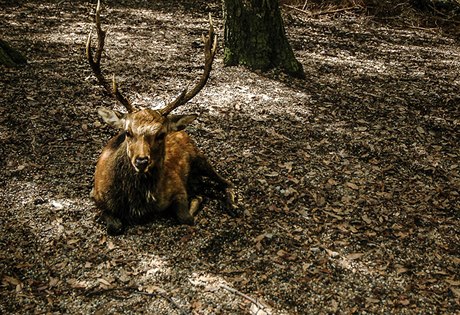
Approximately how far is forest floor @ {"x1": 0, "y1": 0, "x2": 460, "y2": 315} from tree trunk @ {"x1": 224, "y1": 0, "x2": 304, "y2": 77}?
28 cm

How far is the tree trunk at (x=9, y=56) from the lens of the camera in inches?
287

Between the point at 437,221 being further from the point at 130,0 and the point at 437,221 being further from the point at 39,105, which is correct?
the point at 130,0

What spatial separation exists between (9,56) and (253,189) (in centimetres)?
499

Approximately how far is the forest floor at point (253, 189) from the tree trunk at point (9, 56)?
0.54ft

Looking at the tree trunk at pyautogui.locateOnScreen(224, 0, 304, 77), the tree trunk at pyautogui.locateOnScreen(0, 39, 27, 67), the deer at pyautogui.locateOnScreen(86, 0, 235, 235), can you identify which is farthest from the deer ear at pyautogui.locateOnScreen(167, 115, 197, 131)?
the tree trunk at pyautogui.locateOnScreen(0, 39, 27, 67)

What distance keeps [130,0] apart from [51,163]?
337 inches

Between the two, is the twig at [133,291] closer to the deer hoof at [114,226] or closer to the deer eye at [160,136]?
the deer hoof at [114,226]

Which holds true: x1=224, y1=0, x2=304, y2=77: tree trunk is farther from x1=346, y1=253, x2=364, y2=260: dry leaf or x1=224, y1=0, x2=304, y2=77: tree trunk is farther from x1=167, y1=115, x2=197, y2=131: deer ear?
x1=346, y1=253, x2=364, y2=260: dry leaf

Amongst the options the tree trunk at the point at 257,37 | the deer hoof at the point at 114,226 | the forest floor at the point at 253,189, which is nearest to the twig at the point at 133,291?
the forest floor at the point at 253,189

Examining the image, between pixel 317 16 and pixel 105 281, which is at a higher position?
pixel 317 16

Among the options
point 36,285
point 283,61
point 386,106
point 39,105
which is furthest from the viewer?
point 283,61

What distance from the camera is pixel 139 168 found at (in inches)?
153

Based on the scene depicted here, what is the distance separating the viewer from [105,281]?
389 cm

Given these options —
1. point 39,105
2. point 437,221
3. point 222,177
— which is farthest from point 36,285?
point 437,221
